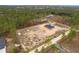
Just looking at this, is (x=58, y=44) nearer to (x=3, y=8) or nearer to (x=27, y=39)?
(x=27, y=39)

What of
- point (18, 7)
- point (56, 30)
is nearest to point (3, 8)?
point (18, 7)

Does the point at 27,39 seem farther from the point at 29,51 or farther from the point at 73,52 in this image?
the point at 73,52

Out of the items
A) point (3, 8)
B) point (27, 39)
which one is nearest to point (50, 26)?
point (27, 39)
